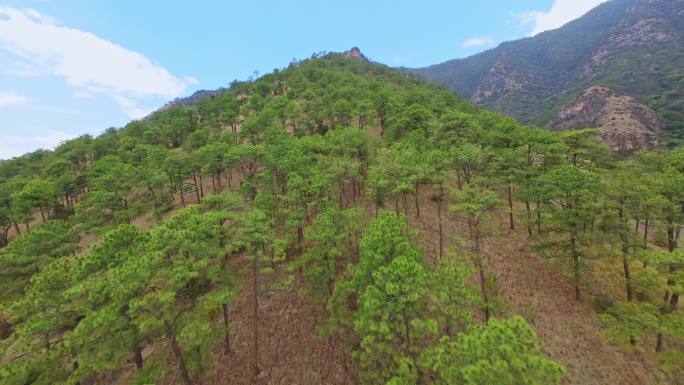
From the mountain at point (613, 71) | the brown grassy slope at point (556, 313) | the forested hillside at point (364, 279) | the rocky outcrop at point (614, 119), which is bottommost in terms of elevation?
the brown grassy slope at point (556, 313)

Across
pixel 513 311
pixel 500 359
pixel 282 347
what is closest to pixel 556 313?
pixel 513 311

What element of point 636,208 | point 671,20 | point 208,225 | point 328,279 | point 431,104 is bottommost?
point 328,279

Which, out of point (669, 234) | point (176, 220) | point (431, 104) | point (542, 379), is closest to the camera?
point (542, 379)

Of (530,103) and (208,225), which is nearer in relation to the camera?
(208,225)

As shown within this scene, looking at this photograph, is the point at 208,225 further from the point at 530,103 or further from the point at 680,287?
the point at 530,103

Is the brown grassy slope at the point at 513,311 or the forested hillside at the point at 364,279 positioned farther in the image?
the brown grassy slope at the point at 513,311

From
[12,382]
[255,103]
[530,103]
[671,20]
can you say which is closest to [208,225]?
[12,382]

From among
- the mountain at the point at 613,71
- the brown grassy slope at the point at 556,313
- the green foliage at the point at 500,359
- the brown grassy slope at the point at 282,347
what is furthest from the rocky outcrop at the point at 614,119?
the green foliage at the point at 500,359

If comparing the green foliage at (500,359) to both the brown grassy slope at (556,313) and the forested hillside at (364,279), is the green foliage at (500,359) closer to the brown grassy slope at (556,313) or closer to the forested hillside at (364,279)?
the forested hillside at (364,279)
